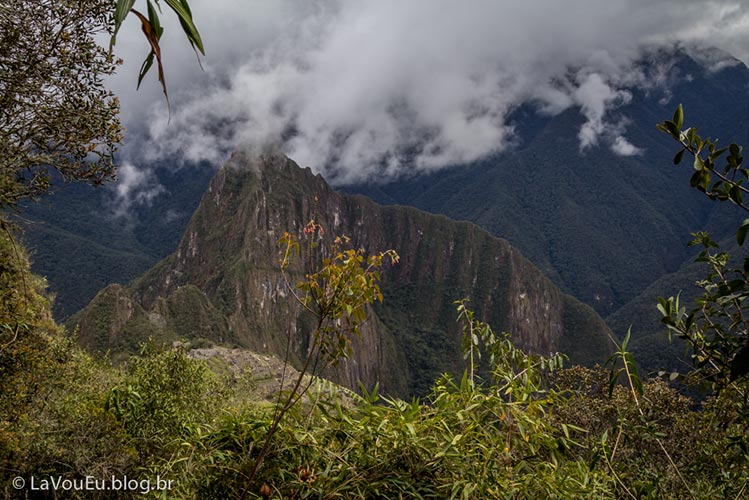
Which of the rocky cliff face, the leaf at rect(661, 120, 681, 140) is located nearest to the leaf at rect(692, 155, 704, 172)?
the leaf at rect(661, 120, 681, 140)

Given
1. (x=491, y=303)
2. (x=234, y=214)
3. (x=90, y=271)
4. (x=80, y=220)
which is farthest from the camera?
(x=80, y=220)

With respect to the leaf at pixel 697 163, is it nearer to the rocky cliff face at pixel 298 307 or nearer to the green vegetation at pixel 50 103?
the green vegetation at pixel 50 103

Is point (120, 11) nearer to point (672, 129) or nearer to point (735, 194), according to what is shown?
point (672, 129)

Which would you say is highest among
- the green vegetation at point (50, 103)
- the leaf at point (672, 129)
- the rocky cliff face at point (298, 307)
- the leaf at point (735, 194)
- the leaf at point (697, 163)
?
the rocky cliff face at point (298, 307)

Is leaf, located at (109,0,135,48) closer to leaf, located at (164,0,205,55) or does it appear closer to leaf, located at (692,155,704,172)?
leaf, located at (164,0,205,55)

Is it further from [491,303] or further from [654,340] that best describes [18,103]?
[491,303]

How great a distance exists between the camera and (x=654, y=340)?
11144 cm

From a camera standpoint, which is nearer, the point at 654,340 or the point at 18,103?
the point at 18,103

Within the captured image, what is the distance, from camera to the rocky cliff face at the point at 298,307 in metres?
76.6

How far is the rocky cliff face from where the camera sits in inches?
3017

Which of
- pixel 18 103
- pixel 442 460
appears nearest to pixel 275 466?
pixel 442 460

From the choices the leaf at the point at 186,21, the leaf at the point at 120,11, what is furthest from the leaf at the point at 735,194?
the leaf at the point at 120,11

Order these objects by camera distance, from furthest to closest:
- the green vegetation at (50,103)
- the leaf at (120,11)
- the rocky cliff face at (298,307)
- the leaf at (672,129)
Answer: the rocky cliff face at (298,307) < the green vegetation at (50,103) < the leaf at (672,129) < the leaf at (120,11)

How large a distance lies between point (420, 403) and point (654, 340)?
128575mm
